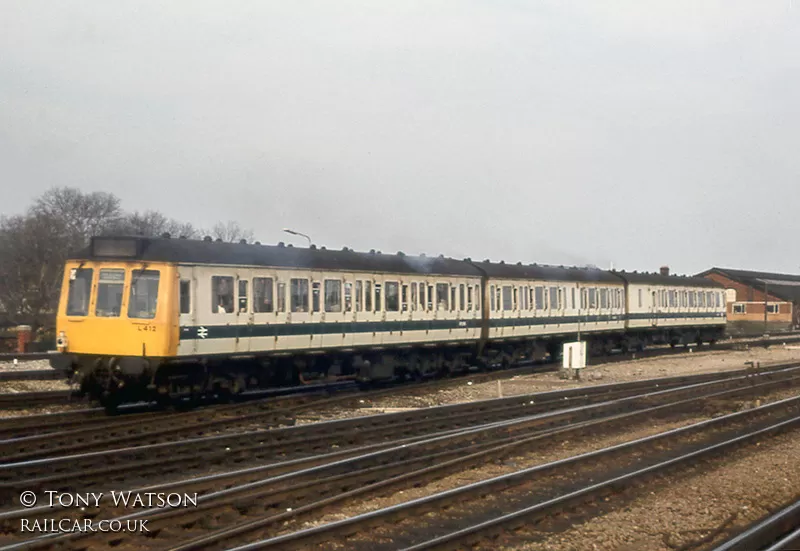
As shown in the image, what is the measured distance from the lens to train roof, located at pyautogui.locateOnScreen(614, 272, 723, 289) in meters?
37.2

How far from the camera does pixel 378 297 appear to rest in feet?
75.1

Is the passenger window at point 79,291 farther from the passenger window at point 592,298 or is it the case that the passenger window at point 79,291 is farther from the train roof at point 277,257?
the passenger window at point 592,298

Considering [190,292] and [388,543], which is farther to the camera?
[190,292]

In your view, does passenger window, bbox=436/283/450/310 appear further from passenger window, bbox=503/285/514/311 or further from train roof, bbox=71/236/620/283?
passenger window, bbox=503/285/514/311

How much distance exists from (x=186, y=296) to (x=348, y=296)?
5433mm

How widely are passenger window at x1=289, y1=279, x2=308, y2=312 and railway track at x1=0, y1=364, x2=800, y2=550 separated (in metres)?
5.70

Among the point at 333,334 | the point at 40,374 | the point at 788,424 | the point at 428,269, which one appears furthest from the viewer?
the point at 428,269

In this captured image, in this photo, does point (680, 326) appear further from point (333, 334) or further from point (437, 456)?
point (437, 456)

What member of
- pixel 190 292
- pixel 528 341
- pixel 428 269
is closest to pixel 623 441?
pixel 190 292

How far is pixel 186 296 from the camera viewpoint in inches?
680

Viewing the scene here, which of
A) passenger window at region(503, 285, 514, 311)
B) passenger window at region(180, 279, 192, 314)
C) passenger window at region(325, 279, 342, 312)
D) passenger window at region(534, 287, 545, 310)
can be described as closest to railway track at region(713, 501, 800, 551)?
passenger window at region(180, 279, 192, 314)

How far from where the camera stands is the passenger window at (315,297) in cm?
2066

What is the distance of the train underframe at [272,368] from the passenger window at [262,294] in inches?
41.6

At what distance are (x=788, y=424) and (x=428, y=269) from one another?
36.1ft
